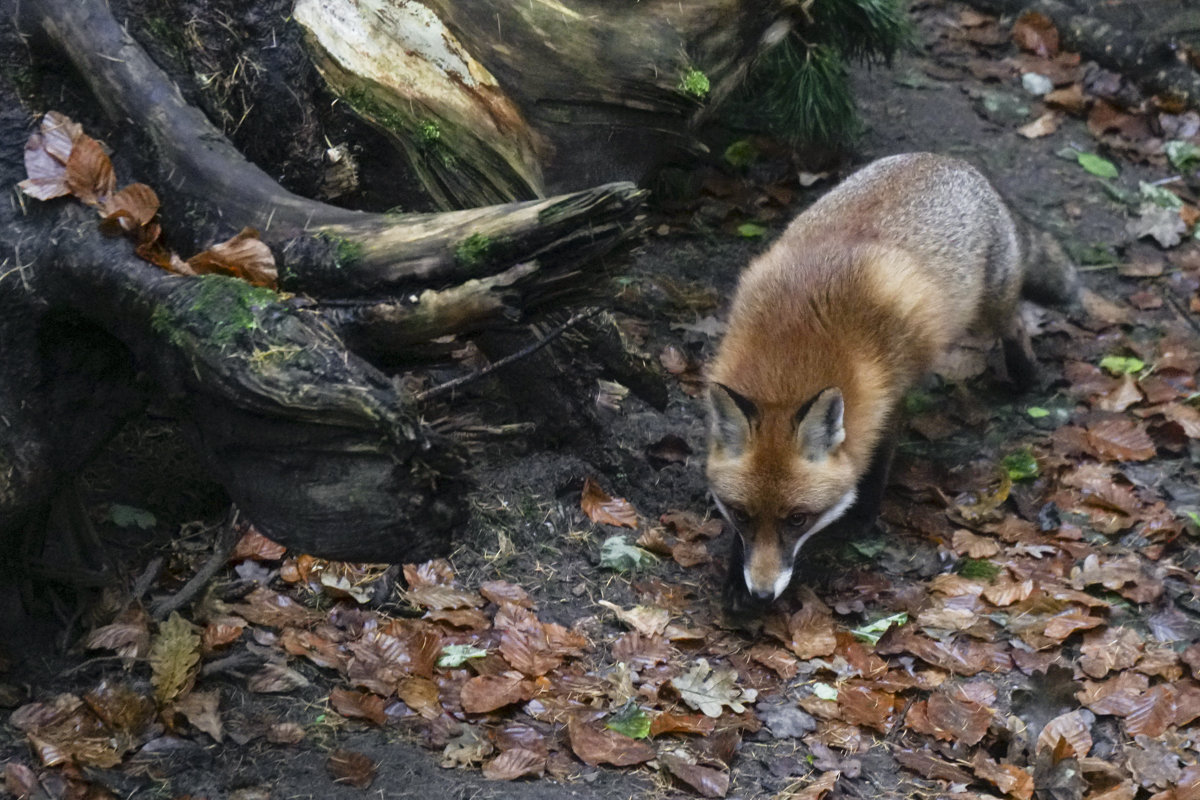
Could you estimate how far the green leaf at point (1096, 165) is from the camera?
7.59m

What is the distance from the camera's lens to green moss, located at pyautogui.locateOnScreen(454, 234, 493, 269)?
120 inches

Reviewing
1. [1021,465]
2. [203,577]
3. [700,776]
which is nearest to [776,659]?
[700,776]

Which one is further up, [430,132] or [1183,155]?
[430,132]

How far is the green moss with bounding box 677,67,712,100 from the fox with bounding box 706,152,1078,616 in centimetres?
97

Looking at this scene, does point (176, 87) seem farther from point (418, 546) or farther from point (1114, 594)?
point (1114, 594)

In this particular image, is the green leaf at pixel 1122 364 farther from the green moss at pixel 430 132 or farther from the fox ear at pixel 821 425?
the green moss at pixel 430 132

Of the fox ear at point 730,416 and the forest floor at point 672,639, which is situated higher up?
the fox ear at point 730,416

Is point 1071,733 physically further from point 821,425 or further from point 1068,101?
point 1068,101

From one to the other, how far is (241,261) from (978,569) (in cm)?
337

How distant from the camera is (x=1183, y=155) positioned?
7746mm

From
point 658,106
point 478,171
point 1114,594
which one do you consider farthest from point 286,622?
point 1114,594

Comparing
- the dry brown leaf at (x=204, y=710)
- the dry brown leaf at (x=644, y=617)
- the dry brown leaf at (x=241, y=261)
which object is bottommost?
the dry brown leaf at (x=644, y=617)

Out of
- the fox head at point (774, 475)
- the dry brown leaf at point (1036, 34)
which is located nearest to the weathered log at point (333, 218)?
the fox head at point (774, 475)

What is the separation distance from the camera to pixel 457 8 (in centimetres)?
435
